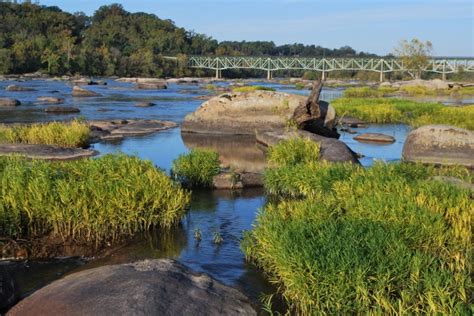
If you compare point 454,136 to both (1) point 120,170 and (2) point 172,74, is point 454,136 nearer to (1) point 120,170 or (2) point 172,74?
(1) point 120,170

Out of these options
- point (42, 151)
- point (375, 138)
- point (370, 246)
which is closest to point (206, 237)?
point (370, 246)

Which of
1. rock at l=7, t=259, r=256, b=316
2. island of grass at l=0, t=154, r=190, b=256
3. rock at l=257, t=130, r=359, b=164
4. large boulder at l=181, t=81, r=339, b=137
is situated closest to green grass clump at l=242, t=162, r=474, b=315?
rock at l=7, t=259, r=256, b=316

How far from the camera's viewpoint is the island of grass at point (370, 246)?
23.1 ft

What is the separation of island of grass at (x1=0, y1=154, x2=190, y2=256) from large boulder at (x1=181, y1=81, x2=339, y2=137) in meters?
15.9

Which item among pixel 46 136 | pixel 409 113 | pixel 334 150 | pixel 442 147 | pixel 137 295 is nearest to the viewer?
pixel 137 295

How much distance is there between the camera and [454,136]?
21.0 metres

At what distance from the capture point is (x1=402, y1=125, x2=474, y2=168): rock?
20.7m

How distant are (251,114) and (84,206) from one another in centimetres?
1899

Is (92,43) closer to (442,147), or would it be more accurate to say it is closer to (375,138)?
(375,138)

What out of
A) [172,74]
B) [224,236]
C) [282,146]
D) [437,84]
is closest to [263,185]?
[282,146]

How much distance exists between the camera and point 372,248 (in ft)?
25.5

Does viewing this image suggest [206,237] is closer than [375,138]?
Yes

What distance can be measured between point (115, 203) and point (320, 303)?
15.4 ft

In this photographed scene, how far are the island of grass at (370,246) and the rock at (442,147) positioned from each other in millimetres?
8142
